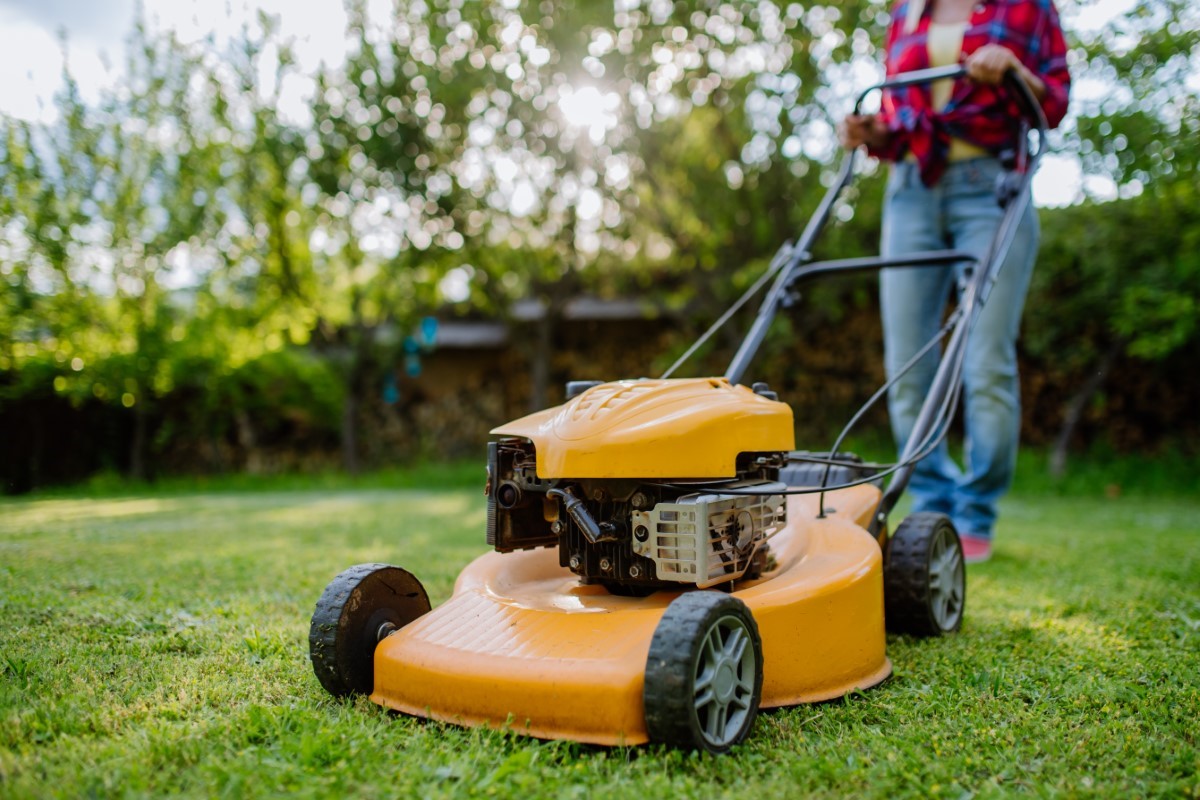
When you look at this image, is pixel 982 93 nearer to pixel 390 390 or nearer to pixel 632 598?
pixel 632 598

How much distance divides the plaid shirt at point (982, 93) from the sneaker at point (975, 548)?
63.2 inches

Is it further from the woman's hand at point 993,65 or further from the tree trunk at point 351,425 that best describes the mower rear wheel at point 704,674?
the tree trunk at point 351,425

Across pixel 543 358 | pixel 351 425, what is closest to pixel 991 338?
pixel 543 358

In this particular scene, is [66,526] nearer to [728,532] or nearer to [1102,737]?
[728,532]

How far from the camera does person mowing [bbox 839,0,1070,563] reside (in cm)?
377

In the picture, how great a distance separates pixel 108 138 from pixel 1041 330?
11139 mm

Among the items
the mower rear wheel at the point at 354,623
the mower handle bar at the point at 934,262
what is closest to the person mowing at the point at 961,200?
the mower handle bar at the point at 934,262

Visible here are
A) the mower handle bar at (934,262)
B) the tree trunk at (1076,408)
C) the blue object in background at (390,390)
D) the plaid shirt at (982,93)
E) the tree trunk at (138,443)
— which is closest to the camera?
the mower handle bar at (934,262)

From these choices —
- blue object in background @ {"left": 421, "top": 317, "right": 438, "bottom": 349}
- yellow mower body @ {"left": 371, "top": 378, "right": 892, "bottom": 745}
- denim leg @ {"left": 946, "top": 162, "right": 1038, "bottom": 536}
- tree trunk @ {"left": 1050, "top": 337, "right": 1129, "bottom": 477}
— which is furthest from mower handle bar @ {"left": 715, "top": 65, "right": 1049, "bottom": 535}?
blue object in background @ {"left": 421, "top": 317, "right": 438, "bottom": 349}

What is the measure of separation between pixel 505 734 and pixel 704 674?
16.9 inches

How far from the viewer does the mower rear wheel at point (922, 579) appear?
2.82m

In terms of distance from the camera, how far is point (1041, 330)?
9.57 metres

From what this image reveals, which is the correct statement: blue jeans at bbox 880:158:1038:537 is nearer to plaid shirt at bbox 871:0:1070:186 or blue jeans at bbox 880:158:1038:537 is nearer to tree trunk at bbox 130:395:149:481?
plaid shirt at bbox 871:0:1070:186

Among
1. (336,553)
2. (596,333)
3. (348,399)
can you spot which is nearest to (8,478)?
(348,399)
